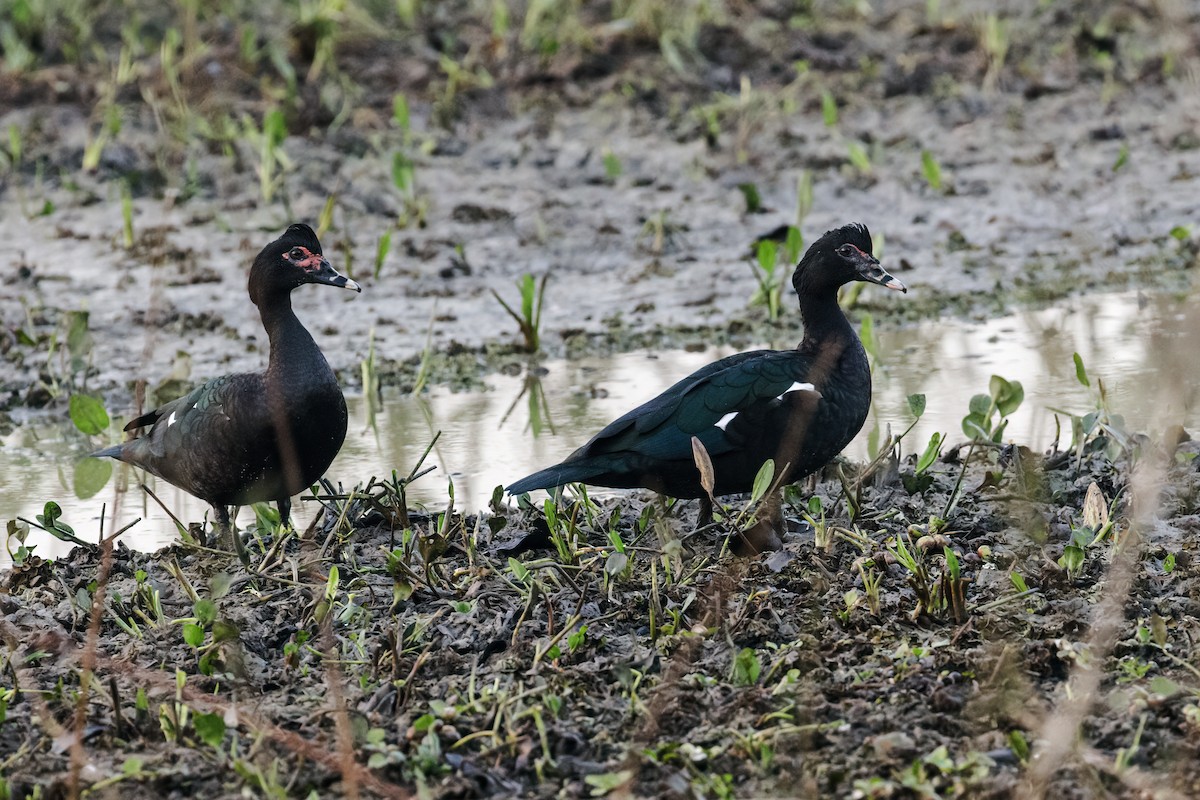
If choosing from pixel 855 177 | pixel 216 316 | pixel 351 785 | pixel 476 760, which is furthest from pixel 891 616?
pixel 855 177

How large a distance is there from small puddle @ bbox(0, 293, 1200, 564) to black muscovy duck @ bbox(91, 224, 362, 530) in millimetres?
436

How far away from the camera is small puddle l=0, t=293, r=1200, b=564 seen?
21.4ft

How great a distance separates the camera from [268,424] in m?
5.45

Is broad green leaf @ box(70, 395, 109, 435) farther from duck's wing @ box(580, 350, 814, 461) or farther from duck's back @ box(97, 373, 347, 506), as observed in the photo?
duck's wing @ box(580, 350, 814, 461)

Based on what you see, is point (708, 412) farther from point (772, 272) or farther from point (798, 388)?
point (772, 272)

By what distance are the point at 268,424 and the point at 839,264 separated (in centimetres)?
204

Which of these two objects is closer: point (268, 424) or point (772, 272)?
point (268, 424)

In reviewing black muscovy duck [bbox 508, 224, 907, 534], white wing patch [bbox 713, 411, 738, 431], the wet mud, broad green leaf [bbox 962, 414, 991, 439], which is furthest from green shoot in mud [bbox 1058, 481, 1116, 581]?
white wing patch [bbox 713, 411, 738, 431]

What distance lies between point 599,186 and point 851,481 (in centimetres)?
494

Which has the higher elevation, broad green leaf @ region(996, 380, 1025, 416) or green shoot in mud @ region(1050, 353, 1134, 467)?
broad green leaf @ region(996, 380, 1025, 416)

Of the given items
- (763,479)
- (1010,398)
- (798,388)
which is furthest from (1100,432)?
(763,479)

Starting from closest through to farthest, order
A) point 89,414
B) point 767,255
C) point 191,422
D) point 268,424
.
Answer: point 268,424 < point 191,422 < point 89,414 < point 767,255

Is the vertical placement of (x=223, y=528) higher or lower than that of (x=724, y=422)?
lower

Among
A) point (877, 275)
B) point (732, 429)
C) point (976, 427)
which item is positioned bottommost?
point (976, 427)
